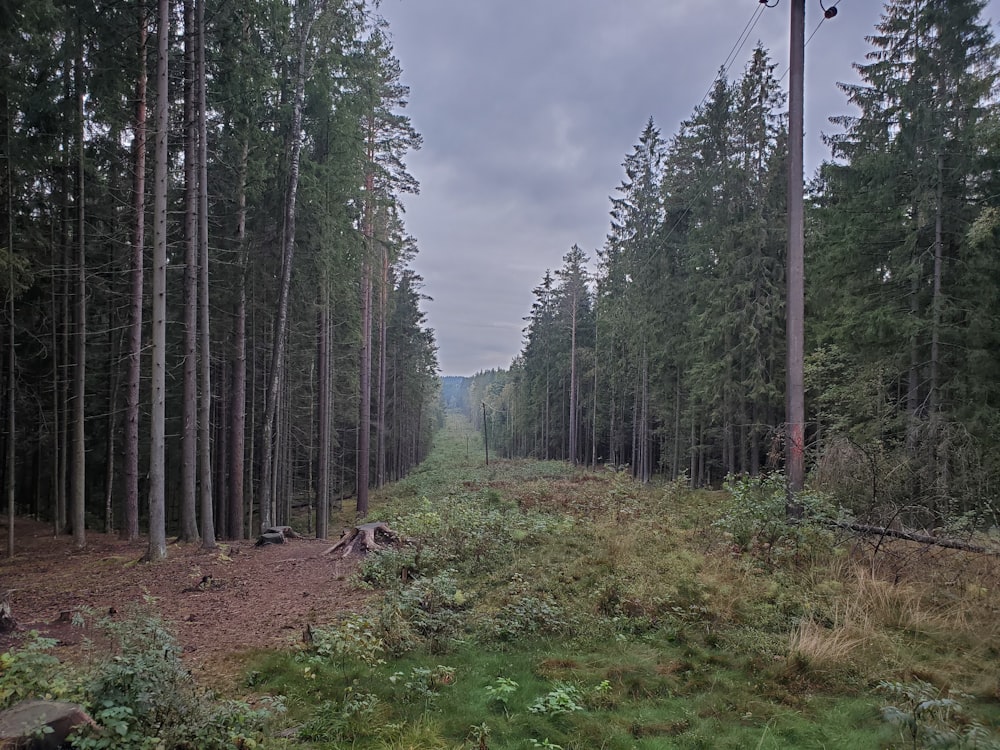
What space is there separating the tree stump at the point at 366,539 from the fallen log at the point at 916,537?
8128mm

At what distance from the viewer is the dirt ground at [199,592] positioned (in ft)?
18.6

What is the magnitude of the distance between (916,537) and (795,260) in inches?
186

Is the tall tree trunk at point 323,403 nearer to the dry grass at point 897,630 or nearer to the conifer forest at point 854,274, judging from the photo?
the conifer forest at point 854,274

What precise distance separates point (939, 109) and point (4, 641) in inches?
766

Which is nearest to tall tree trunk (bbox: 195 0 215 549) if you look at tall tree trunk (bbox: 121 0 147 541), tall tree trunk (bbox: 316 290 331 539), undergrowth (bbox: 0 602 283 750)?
tall tree trunk (bbox: 121 0 147 541)

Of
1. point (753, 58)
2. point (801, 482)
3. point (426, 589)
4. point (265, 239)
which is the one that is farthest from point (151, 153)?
point (753, 58)

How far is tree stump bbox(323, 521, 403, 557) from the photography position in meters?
10.3

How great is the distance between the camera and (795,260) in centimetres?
892

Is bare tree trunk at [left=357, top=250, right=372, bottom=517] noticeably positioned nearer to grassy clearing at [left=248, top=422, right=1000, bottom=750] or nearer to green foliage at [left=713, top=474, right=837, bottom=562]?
grassy clearing at [left=248, top=422, right=1000, bottom=750]

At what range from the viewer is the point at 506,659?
528cm

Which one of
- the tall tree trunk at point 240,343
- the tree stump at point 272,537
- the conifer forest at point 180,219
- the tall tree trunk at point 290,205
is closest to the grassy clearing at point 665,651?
the tree stump at point 272,537

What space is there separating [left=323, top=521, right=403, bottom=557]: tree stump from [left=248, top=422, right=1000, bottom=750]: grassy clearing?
175 cm

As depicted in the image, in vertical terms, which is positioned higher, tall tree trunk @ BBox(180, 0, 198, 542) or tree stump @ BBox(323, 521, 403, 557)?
tall tree trunk @ BBox(180, 0, 198, 542)

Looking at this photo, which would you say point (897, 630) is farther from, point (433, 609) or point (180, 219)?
point (180, 219)
